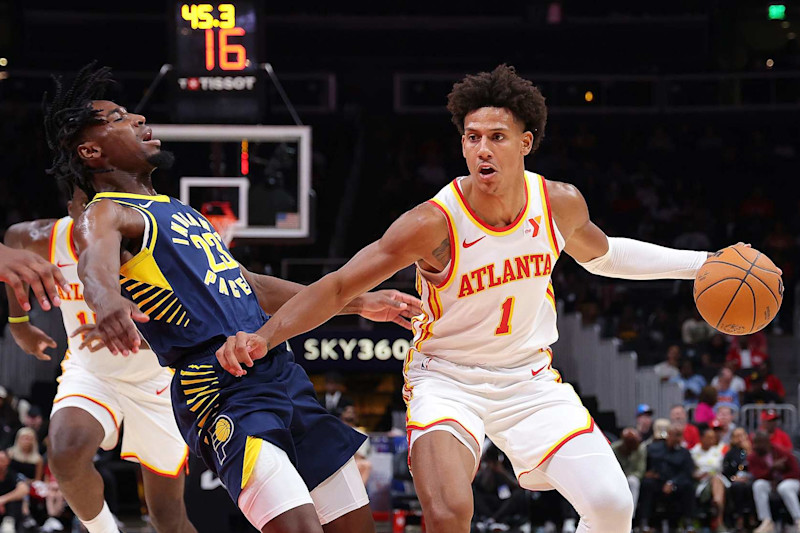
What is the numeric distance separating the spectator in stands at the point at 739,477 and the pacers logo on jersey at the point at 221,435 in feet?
29.0

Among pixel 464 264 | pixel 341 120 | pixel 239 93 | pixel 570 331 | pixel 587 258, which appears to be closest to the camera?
pixel 464 264

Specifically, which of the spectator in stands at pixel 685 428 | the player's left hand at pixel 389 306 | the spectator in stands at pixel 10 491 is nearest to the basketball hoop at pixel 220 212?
the spectator in stands at pixel 10 491

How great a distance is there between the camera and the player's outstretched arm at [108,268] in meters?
4.12

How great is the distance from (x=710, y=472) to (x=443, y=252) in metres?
8.42

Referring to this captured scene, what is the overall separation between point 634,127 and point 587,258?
18179 mm

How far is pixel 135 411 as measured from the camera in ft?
20.6

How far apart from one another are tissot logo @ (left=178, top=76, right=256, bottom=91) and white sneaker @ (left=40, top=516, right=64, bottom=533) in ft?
15.8

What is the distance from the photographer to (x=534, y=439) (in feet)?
16.0

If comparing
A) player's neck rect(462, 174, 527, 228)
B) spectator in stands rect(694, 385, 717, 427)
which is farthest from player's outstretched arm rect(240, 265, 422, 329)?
spectator in stands rect(694, 385, 717, 427)

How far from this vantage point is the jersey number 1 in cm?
495

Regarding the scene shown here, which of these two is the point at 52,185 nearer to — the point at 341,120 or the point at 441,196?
the point at 341,120

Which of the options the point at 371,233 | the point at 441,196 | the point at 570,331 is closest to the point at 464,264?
the point at 441,196

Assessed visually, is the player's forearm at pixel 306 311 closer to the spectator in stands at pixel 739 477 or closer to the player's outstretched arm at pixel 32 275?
the player's outstretched arm at pixel 32 275

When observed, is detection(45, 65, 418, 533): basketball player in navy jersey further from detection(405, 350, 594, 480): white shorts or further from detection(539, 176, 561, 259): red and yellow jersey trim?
detection(539, 176, 561, 259): red and yellow jersey trim
